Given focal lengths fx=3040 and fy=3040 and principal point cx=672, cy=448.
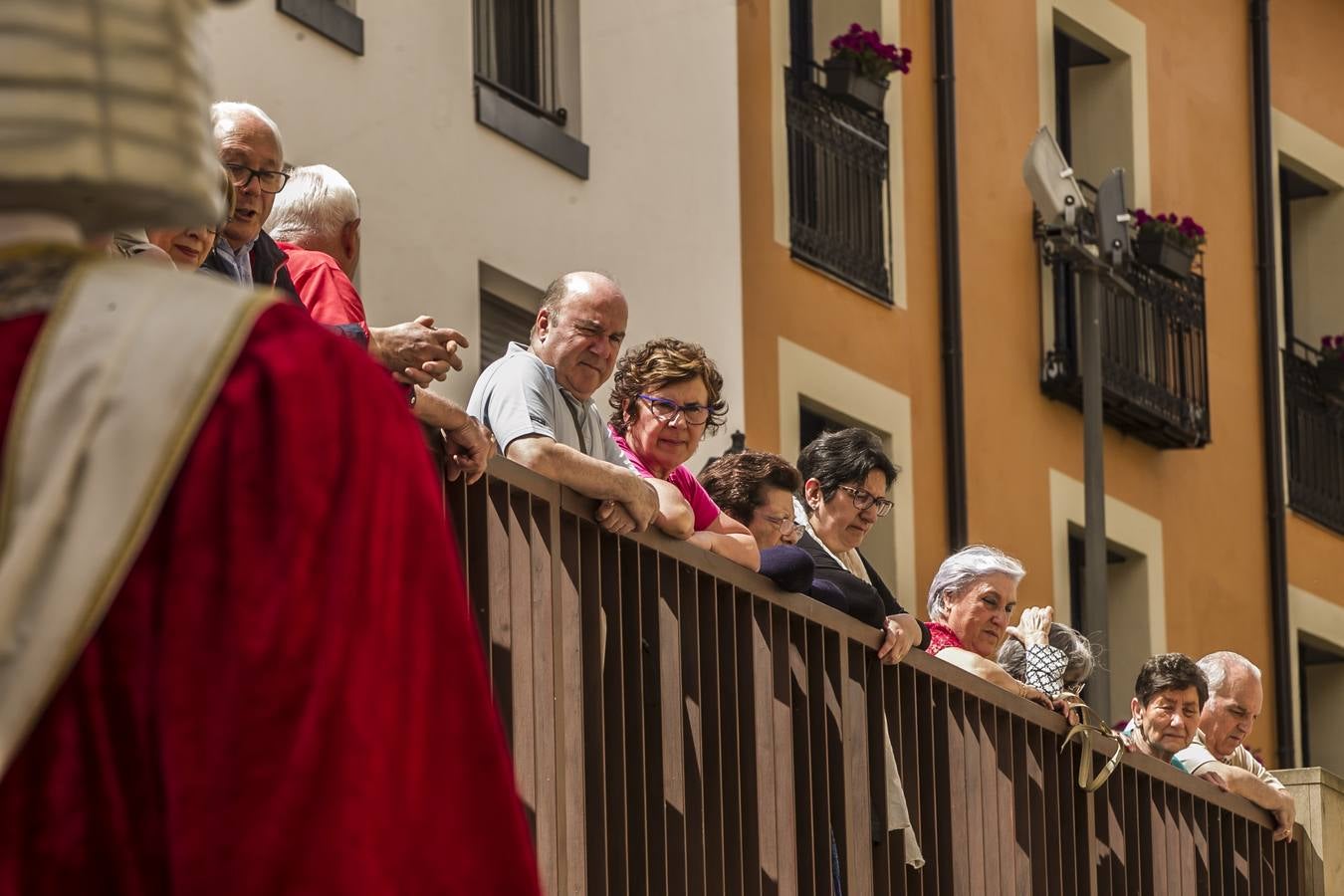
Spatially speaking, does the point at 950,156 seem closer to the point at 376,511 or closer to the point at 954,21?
the point at 954,21

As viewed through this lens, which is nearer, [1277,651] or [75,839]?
[75,839]

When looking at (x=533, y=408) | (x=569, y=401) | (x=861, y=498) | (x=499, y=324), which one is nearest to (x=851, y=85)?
(x=499, y=324)

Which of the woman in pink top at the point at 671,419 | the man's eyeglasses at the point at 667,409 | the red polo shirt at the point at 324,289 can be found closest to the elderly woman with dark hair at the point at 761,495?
the woman in pink top at the point at 671,419

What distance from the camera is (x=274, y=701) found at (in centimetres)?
286

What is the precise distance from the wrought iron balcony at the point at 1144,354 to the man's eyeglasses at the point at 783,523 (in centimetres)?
1066

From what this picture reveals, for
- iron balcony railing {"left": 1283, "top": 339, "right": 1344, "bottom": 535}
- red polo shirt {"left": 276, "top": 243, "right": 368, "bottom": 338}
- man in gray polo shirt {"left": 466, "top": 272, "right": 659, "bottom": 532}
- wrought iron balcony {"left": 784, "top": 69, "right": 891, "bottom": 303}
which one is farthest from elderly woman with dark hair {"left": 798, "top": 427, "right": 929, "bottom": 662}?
iron balcony railing {"left": 1283, "top": 339, "right": 1344, "bottom": 535}

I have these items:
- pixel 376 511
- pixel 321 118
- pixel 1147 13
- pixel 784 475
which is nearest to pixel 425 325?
pixel 784 475

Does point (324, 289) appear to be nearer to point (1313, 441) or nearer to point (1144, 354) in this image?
point (1144, 354)

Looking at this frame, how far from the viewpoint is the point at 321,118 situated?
12.2 m

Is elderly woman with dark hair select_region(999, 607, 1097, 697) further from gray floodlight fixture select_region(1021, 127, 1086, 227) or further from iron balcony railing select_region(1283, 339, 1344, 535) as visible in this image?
iron balcony railing select_region(1283, 339, 1344, 535)

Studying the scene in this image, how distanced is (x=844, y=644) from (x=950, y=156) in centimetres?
1024

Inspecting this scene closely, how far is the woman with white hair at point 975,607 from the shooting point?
931 centimetres

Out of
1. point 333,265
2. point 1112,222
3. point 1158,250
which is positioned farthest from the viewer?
point 1158,250

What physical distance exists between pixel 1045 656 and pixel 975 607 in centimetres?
67
